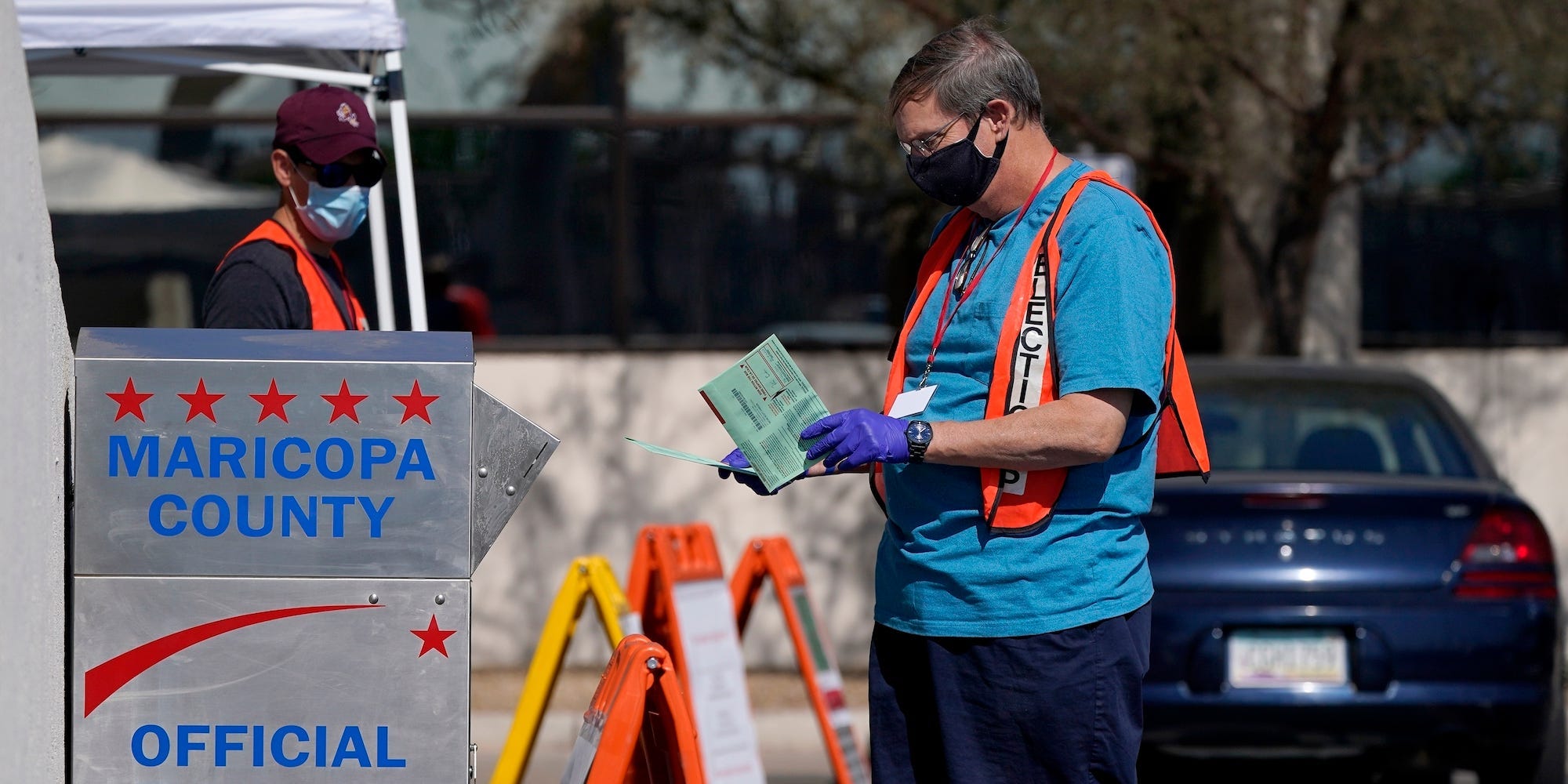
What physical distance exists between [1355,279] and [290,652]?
251 inches

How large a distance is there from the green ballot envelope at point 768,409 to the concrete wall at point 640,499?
511 centimetres

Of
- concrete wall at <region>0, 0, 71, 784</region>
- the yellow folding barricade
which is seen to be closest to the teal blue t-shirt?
concrete wall at <region>0, 0, 71, 784</region>

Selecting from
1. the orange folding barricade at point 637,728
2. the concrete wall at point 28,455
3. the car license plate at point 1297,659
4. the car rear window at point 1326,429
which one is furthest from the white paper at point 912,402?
the car rear window at point 1326,429

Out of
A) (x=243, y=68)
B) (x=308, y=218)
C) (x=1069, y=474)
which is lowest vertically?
(x=1069, y=474)

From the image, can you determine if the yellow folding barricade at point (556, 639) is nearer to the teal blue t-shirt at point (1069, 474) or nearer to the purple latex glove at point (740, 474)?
the purple latex glove at point (740, 474)

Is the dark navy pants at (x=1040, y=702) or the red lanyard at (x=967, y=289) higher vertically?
the red lanyard at (x=967, y=289)

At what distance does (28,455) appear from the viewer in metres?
2.61

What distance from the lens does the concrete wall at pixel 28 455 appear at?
2.54 m

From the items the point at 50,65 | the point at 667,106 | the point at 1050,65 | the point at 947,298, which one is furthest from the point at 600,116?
the point at 947,298

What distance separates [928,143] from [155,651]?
153cm

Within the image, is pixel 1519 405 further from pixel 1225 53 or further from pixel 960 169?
pixel 960 169

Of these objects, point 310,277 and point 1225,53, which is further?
point 1225,53

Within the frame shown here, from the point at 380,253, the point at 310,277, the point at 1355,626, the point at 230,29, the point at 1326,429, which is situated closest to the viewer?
the point at 310,277

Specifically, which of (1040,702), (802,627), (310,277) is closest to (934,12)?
(802,627)
